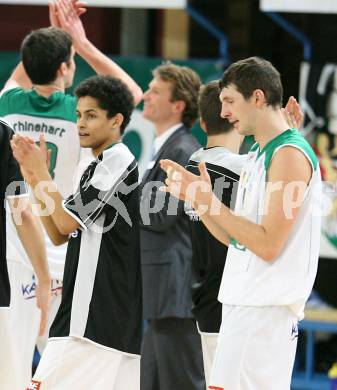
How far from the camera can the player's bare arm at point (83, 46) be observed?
18.9 feet

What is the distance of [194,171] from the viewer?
496 cm

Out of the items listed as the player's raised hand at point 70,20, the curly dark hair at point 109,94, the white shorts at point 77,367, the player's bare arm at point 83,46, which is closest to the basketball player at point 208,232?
the curly dark hair at point 109,94

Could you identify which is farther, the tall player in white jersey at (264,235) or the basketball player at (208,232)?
the basketball player at (208,232)

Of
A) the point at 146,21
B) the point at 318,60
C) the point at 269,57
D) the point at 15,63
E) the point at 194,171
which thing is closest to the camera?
the point at 194,171

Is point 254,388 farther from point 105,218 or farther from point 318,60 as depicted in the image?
point 318,60

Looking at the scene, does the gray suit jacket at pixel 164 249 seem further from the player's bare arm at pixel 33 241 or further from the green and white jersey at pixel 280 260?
the green and white jersey at pixel 280 260

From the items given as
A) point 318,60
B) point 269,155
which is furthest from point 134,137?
point 269,155

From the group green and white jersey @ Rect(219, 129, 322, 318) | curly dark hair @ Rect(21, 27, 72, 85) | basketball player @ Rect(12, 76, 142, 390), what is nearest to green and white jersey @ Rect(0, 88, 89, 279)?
curly dark hair @ Rect(21, 27, 72, 85)

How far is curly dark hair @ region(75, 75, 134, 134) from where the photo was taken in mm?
4648

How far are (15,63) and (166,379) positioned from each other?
291 centimetres

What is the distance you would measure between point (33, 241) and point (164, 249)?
935 mm

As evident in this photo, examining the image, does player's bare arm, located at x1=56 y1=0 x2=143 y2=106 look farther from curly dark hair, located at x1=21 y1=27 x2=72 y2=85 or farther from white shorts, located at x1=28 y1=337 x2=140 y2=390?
white shorts, located at x1=28 y1=337 x2=140 y2=390

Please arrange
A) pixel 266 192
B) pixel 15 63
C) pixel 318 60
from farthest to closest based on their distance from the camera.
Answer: pixel 318 60, pixel 15 63, pixel 266 192

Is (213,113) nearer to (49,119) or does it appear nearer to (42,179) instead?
(49,119)
